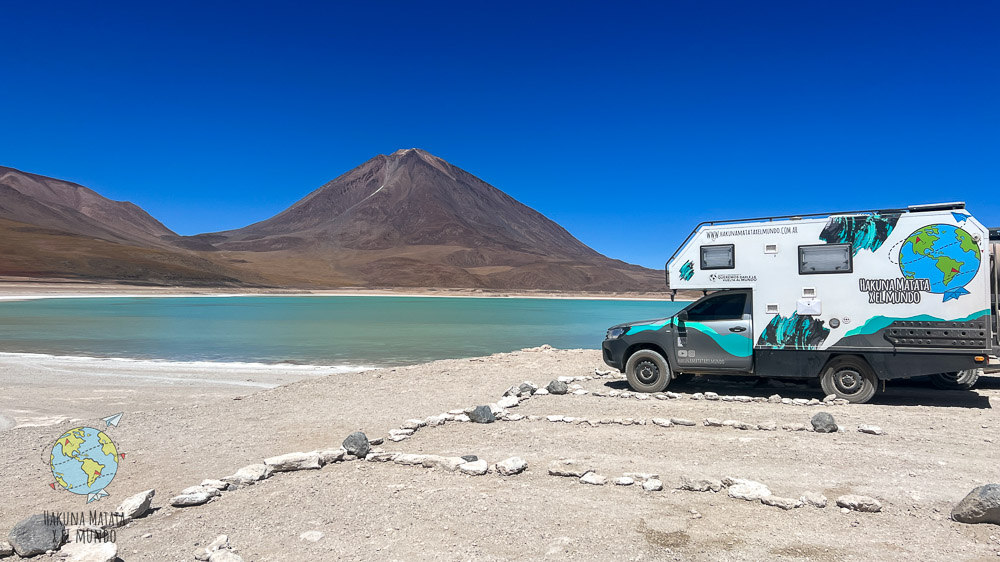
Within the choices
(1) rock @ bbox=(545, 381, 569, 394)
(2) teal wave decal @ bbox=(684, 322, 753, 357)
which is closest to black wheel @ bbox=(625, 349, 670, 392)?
(2) teal wave decal @ bbox=(684, 322, 753, 357)

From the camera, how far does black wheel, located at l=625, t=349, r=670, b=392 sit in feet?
36.2

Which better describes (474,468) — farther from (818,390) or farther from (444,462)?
(818,390)

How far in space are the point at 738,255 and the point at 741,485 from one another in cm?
578

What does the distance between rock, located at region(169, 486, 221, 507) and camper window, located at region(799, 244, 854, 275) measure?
9.11m

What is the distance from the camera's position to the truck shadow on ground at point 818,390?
32.7 ft

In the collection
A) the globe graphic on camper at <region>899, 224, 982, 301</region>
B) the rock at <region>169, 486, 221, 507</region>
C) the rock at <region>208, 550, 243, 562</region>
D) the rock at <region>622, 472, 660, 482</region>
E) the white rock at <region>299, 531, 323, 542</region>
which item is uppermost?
the globe graphic on camper at <region>899, 224, 982, 301</region>

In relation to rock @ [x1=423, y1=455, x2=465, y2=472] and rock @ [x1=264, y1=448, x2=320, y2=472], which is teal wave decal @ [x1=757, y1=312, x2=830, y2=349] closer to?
rock @ [x1=423, y1=455, x2=465, y2=472]

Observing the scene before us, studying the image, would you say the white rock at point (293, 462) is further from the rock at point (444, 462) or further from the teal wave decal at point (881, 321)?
the teal wave decal at point (881, 321)

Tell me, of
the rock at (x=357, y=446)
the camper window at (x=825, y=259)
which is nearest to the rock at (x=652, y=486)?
the rock at (x=357, y=446)

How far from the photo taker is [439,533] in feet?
15.2

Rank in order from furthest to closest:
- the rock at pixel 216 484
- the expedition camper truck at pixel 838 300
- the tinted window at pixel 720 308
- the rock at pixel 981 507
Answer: the tinted window at pixel 720 308 → the expedition camper truck at pixel 838 300 → the rock at pixel 216 484 → the rock at pixel 981 507

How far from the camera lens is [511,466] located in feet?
20.0

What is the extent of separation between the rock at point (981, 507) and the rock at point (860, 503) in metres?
0.55

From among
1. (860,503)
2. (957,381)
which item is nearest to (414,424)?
(860,503)
